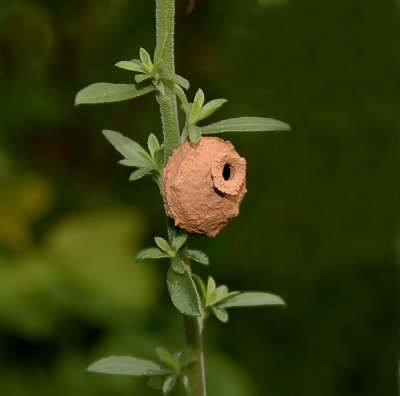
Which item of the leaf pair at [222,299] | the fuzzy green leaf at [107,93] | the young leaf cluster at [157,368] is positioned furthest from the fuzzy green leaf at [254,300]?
the fuzzy green leaf at [107,93]

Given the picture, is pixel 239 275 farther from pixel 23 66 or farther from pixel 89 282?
pixel 23 66

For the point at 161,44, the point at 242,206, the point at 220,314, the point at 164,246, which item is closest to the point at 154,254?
the point at 164,246

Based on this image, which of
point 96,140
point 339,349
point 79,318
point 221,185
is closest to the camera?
point 221,185

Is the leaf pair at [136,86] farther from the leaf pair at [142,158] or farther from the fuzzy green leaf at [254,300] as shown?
the fuzzy green leaf at [254,300]

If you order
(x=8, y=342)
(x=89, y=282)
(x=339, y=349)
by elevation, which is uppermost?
(x=89, y=282)

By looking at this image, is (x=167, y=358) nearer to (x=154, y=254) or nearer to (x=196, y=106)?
(x=154, y=254)

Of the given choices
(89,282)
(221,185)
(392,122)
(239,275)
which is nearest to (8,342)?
(89,282)
